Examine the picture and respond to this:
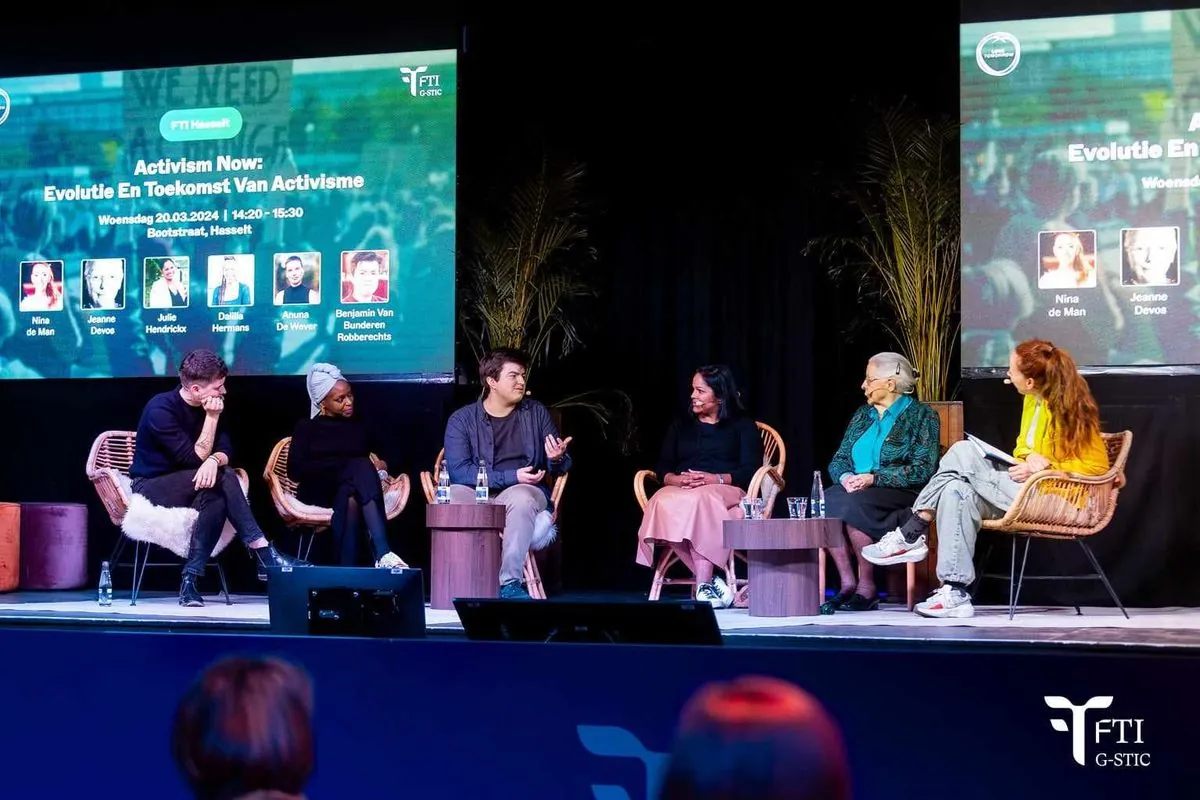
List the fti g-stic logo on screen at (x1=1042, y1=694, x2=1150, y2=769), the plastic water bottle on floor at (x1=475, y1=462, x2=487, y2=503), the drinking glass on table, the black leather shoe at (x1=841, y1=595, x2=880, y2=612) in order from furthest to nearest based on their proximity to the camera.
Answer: the plastic water bottle on floor at (x1=475, y1=462, x2=487, y2=503)
the black leather shoe at (x1=841, y1=595, x2=880, y2=612)
the drinking glass on table
the fti g-stic logo on screen at (x1=1042, y1=694, x2=1150, y2=769)

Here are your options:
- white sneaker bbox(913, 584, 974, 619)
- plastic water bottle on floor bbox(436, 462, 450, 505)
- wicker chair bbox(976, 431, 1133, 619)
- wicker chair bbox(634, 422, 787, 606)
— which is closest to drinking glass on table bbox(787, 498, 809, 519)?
wicker chair bbox(634, 422, 787, 606)

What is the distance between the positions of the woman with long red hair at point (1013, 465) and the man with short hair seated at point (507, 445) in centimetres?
163

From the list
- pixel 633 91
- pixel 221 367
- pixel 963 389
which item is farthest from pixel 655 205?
pixel 221 367

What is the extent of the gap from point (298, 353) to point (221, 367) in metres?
0.82

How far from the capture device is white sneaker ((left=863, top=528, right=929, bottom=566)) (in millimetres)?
5684

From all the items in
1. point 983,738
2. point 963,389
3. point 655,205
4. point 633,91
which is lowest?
point 983,738

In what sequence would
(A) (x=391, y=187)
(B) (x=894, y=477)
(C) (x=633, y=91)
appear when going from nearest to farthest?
(B) (x=894, y=477)
(A) (x=391, y=187)
(C) (x=633, y=91)

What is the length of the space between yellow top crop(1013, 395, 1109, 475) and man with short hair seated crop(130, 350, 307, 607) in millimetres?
3215

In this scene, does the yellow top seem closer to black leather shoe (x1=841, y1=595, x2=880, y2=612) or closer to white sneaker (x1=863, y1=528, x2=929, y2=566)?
white sneaker (x1=863, y1=528, x2=929, y2=566)

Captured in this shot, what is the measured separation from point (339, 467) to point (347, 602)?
11.9 ft

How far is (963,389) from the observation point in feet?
21.0

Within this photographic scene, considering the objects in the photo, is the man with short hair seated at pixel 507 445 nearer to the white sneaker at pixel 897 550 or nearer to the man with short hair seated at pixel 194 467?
the man with short hair seated at pixel 194 467

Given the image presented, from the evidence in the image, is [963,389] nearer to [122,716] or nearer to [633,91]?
[633,91]

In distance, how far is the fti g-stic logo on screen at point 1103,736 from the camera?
1985 mm
